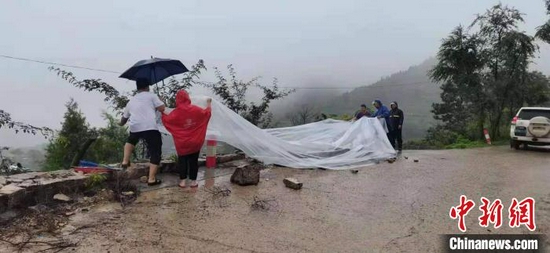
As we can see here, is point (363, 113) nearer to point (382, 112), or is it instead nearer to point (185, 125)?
point (382, 112)

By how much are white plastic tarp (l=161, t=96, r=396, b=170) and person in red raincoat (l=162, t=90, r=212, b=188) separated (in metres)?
0.79

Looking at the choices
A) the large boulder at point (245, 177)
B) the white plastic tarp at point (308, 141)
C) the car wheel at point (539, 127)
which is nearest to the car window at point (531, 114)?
the car wheel at point (539, 127)

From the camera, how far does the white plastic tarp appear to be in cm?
698

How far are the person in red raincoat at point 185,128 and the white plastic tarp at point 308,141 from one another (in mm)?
788

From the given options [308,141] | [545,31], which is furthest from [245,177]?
[545,31]

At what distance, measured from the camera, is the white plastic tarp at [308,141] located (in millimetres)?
6977

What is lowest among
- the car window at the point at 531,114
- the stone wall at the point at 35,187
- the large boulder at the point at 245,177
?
the large boulder at the point at 245,177

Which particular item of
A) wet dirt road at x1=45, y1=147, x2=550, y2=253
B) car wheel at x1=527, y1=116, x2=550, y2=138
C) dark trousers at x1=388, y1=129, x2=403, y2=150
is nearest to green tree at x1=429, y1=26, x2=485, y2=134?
car wheel at x1=527, y1=116, x2=550, y2=138

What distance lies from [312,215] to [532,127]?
10.6 m

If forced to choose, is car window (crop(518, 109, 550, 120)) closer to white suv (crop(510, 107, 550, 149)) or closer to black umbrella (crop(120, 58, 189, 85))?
white suv (crop(510, 107, 550, 149))

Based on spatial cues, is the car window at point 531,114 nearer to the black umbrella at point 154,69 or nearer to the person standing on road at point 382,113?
the person standing on road at point 382,113

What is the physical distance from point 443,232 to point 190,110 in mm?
3598

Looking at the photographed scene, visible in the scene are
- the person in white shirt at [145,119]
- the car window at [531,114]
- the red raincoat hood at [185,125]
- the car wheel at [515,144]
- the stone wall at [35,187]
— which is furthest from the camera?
the car wheel at [515,144]

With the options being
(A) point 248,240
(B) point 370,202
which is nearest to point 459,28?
(B) point 370,202
